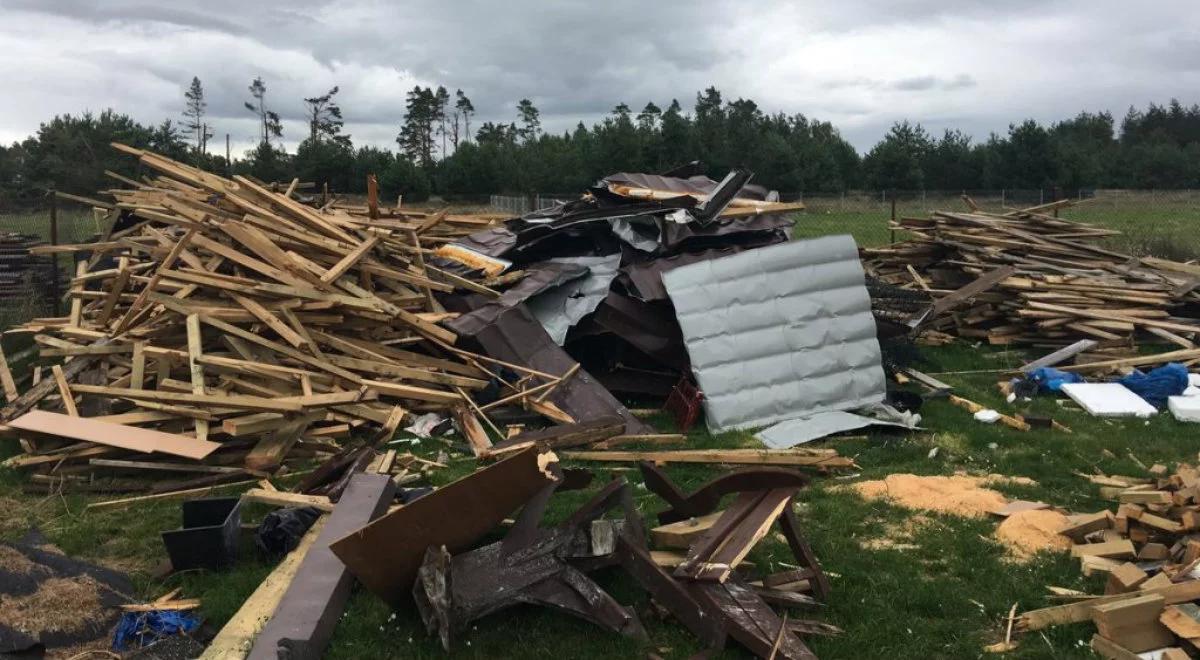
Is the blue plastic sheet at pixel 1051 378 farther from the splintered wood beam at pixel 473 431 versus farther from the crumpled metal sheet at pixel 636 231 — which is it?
the splintered wood beam at pixel 473 431

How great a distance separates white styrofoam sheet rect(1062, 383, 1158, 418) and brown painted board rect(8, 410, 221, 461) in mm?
8564

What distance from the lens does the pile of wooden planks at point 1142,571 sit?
3.91 metres

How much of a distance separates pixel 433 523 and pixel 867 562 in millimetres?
2713

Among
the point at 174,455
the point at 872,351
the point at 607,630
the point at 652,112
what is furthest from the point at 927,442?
the point at 652,112

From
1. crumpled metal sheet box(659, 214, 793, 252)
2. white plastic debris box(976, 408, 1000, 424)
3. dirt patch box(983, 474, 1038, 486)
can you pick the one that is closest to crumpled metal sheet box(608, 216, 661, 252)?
crumpled metal sheet box(659, 214, 793, 252)

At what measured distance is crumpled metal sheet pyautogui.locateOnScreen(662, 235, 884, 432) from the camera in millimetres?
Result: 8445

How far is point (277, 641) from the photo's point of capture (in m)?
3.96

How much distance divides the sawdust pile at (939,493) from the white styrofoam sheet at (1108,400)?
279 centimetres


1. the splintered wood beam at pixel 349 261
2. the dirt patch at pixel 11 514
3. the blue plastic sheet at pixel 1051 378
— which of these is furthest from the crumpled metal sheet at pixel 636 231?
the dirt patch at pixel 11 514

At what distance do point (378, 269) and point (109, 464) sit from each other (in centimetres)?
330

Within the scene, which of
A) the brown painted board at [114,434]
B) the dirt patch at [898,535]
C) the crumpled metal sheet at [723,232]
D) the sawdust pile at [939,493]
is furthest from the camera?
the crumpled metal sheet at [723,232]

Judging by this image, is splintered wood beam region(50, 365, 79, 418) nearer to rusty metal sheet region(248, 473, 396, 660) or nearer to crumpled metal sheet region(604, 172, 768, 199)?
rusty metal sheet region(248, 473, 396, 660)

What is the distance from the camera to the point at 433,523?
4.08 meters

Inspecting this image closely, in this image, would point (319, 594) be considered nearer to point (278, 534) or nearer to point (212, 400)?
point (278, 534)
